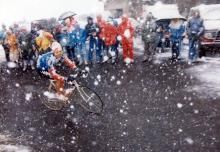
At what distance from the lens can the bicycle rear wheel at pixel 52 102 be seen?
35.2ft

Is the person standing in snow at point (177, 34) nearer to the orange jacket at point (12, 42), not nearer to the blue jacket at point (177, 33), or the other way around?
the blue jacket at point (177, 33)

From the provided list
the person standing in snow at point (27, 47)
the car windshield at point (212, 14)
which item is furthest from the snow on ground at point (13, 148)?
the car windshield at point (212, 14)

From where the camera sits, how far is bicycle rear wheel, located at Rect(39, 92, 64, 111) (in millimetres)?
10716

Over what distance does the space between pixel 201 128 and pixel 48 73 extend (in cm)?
350

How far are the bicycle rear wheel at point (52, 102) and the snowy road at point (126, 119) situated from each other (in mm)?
135

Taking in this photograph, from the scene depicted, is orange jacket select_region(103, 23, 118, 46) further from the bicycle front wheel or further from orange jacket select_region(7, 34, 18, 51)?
the bicycle front wheel

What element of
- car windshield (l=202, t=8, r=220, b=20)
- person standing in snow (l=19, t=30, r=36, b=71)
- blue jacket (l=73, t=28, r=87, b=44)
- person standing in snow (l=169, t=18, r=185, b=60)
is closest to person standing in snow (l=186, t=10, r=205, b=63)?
person standing in snow (l=169, t=18, r=185, b=60)

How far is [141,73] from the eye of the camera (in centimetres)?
1506

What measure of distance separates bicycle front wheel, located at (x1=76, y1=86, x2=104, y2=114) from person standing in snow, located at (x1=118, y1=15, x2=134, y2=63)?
7668 mm

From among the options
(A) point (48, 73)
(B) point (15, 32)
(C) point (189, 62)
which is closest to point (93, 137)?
(A) point (48, 73)

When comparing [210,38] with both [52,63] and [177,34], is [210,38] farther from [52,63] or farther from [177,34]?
[52,63]

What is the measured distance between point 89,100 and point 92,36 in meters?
7.99

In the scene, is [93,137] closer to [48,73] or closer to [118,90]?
[48,73]

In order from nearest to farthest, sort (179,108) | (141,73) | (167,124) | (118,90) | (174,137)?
(174,137) < (167,124) < (179,108) < (118,90) < (141,73)
